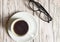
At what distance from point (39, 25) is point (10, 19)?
161 millimetres

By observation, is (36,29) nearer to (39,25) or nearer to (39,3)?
(39,25)

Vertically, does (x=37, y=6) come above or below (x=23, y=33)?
above

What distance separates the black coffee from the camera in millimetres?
902

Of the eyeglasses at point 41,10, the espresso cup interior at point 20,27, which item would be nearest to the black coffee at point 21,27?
the espresso cup interior at point 20,27

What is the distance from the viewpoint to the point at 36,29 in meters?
0.94

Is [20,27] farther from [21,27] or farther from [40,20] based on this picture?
[40,20]

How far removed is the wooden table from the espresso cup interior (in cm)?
6

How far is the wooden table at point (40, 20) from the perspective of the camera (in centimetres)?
93

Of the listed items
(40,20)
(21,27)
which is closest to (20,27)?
(21,27)

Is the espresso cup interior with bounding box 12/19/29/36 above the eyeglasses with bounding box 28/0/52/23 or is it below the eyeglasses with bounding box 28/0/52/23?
below

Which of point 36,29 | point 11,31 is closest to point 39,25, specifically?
point 36,29

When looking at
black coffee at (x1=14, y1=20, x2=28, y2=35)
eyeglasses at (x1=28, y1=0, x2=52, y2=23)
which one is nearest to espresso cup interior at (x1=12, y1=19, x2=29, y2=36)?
black coffee at (x1=14, y1=20, x2=28, y2=35)

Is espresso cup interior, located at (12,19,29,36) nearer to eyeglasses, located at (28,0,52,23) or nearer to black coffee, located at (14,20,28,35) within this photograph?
black coffee, located at (14,20,28,35)

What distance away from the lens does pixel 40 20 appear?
95 centimetres
